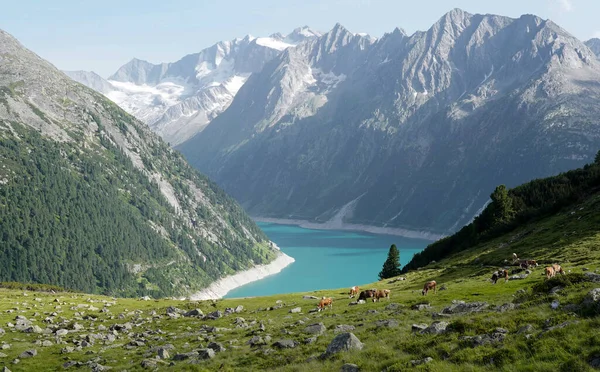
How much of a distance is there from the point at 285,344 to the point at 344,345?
5056 mm

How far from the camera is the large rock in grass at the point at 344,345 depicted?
2069 cm

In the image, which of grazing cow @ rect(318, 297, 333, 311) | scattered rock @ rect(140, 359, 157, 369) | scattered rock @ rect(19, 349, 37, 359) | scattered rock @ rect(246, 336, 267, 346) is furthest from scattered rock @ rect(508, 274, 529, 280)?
scattered rock @ rect(19, 349, 37, 359)

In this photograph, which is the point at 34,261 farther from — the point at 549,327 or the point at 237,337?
the point at 549,327

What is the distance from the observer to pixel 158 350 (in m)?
28.3

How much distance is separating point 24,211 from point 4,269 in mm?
27960

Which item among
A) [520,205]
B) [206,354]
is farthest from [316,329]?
[520,205]

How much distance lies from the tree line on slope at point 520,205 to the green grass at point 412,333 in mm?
24786

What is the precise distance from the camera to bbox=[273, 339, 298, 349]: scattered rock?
80.6 feet

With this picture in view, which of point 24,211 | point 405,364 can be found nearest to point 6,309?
point 405,364

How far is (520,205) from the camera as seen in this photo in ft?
307

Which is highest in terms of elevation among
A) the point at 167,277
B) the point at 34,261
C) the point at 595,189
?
the point at 595,189

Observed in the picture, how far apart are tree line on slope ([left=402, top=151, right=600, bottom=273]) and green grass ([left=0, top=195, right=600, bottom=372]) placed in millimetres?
24786

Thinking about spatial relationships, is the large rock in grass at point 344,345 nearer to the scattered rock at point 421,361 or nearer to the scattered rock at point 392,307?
the scattered rock at point 421,361

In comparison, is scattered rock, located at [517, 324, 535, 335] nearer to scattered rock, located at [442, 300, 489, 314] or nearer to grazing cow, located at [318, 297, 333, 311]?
scattered rock, located at [442, 300, 489, 314]
